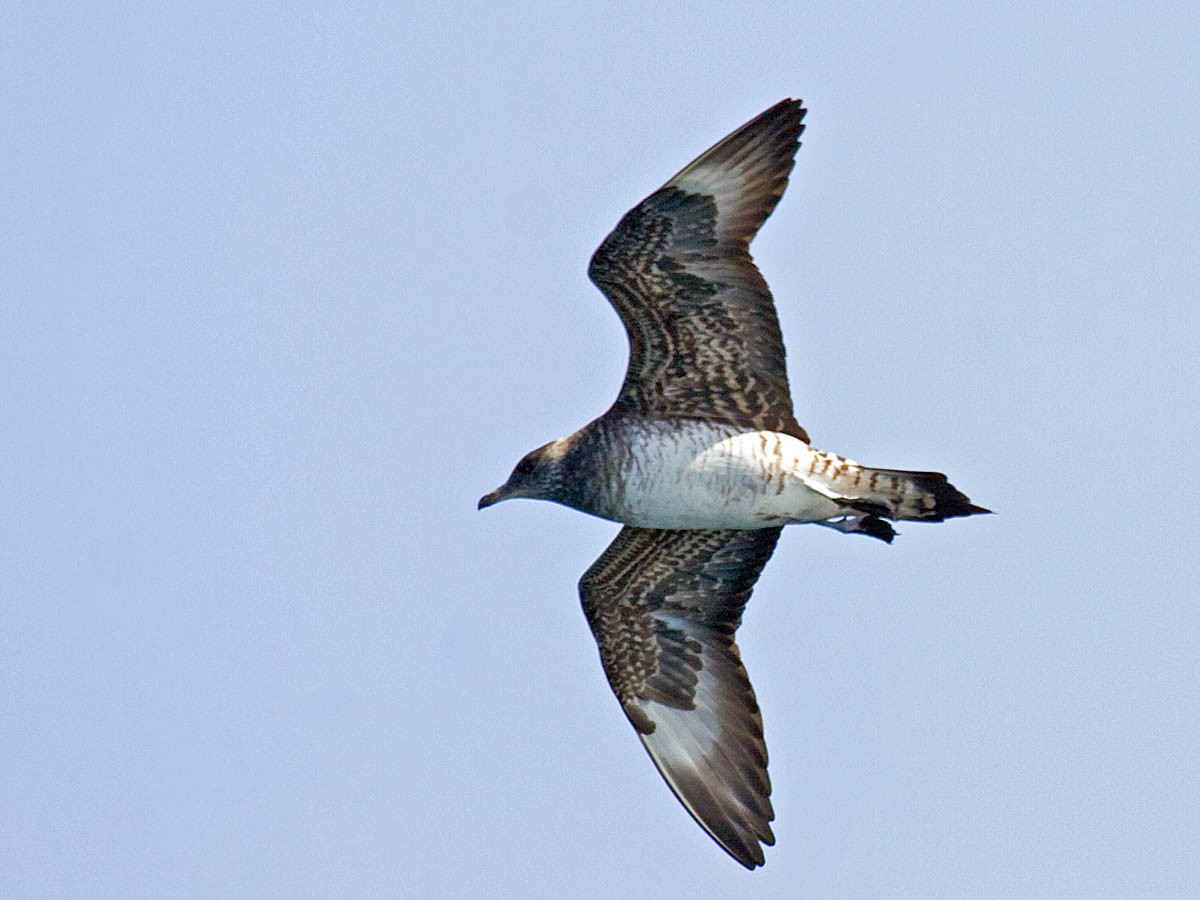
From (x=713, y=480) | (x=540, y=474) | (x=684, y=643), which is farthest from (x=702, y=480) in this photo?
(x=684, y=643)

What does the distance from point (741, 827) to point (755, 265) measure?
3551mm

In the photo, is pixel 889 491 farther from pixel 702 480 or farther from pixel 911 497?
pixel 702 480

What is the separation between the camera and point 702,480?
11.9 m

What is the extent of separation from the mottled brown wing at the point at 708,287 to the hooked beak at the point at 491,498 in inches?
39.0

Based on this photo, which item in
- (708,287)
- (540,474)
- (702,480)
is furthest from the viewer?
(540,474)

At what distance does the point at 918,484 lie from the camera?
11.9 m

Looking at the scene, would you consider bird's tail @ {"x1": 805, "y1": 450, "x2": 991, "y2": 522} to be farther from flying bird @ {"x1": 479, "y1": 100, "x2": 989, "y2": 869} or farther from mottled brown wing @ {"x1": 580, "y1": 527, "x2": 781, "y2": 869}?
mottled brown wing @ {"x1": 580, "y1": 527, "x2": 781, "y2": 869}

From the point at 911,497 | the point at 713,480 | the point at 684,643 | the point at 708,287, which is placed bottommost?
the point at 684,643

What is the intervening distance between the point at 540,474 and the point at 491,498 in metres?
0.48

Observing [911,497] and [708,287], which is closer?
[708,287]

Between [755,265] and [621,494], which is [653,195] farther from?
[621,494]

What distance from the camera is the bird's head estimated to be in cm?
1223

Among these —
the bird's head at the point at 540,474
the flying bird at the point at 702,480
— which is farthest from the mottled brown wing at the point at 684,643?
the bird's head at the point at 540,474

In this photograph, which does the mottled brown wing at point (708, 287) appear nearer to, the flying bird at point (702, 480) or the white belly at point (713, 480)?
the flying bird at point (702, 480)
